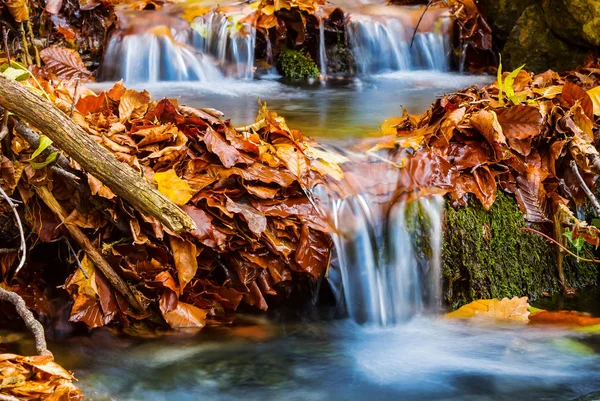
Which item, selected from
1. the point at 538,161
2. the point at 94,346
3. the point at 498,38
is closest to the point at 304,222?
the point at 94,346

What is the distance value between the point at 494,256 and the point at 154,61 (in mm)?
3714

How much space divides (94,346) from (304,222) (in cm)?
107

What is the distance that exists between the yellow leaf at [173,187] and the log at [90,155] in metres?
0.21

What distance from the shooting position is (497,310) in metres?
3.60

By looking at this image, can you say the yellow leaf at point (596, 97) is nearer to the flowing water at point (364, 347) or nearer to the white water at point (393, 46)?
the flowing water at point (364, 347)

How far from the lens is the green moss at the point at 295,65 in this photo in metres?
6.61

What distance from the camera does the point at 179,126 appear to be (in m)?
3.37

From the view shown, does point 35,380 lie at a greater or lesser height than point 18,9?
lesser

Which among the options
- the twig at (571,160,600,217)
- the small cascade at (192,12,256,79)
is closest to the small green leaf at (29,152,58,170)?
the twig at (571,160,600,217)

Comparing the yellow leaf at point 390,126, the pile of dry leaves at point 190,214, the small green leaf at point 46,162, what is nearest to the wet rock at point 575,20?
the yellow leaf at point 390,126

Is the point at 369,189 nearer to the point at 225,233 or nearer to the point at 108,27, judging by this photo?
the point at 225,233

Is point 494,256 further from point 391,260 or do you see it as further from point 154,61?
point 154,61

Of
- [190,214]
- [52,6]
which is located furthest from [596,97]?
[52,6]

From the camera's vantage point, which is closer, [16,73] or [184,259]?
[16,73]
